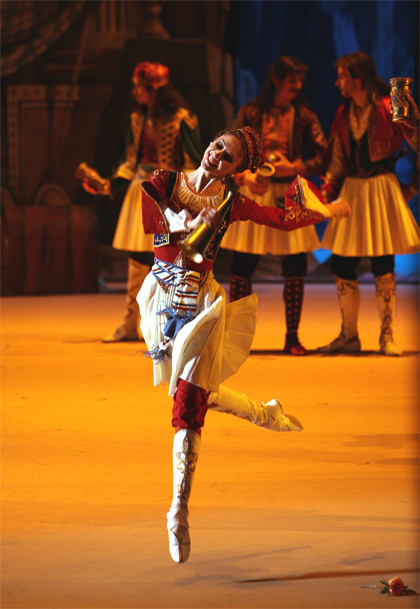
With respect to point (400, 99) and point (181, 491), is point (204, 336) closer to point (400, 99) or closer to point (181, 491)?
point (181, 491)

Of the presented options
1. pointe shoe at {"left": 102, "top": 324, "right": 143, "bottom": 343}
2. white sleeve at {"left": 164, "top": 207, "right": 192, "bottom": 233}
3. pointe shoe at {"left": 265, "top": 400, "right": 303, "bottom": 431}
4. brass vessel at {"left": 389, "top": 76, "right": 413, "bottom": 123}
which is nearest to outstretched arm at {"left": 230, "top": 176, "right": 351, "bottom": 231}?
white sleeve at {"left": 164, "top": 207, "right": 192, "bottom": 233}

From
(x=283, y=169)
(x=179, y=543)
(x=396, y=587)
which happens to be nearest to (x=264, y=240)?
(x=283, y=169)

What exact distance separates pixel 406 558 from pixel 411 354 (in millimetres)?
3123

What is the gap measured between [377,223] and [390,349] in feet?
2.28

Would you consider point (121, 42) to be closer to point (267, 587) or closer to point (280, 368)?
point (280, 368)

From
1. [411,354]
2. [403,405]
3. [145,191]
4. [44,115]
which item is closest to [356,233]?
[411,354]

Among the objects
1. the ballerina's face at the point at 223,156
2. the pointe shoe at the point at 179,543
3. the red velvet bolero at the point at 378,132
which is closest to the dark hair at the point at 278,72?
the red velvet bolero at the point at 378,132

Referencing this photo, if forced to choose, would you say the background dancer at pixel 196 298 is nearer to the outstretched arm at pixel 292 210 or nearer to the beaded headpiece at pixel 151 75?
the outstretched arm at pixel 292 210

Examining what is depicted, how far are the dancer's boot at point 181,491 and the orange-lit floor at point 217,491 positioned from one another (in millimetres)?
46

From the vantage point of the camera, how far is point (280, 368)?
481cm

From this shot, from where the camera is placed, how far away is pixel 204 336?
250 cm

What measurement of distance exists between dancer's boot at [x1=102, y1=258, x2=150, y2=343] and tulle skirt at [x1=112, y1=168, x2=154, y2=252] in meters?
0.13

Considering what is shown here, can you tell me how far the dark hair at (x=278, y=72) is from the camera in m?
5.13

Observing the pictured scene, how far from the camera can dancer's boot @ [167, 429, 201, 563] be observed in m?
2.18
